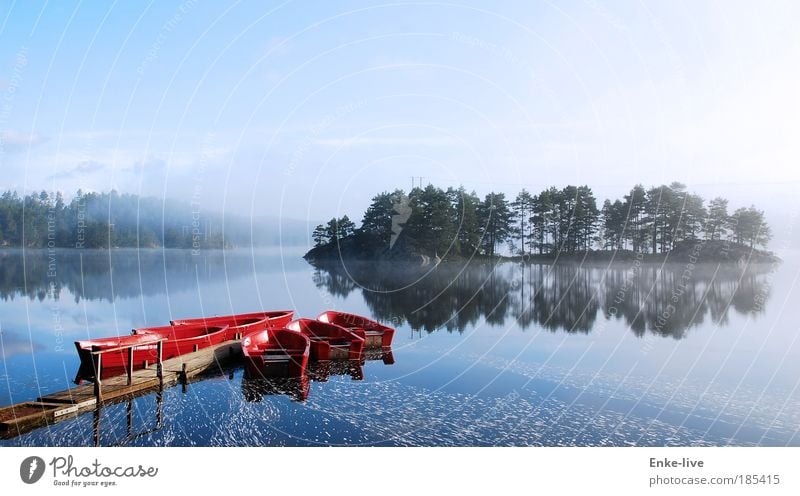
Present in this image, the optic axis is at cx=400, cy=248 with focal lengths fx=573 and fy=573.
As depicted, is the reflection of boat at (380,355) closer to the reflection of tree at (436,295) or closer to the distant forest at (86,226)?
the reflection of tree at (436,295)

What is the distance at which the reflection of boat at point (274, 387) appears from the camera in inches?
628

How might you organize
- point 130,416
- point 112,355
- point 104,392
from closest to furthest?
point 130,416 < point 104,392 < point 112,355

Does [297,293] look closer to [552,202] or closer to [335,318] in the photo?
[335,318]

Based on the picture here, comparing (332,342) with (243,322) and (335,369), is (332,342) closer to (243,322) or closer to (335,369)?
(335,369)

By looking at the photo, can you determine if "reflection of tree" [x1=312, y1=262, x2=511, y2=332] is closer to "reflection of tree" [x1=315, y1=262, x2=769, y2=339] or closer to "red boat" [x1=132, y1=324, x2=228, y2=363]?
"reflection of tree" [x1=315, y1=262, x2=769, y2=339]

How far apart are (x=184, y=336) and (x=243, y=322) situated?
12.4 ft

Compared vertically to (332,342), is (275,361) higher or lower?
higher

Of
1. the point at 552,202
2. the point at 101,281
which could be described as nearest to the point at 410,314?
the point at 101,281

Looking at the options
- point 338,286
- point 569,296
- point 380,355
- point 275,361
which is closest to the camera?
point 275,361

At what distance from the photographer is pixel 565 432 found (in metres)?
12.5

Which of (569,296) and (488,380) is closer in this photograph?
(488,380)

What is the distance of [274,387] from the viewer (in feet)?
55.6

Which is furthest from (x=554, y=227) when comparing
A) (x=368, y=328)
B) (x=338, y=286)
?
(x=368, y=328)

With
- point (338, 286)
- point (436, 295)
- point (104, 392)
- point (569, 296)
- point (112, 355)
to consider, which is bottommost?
point (569, 296)
